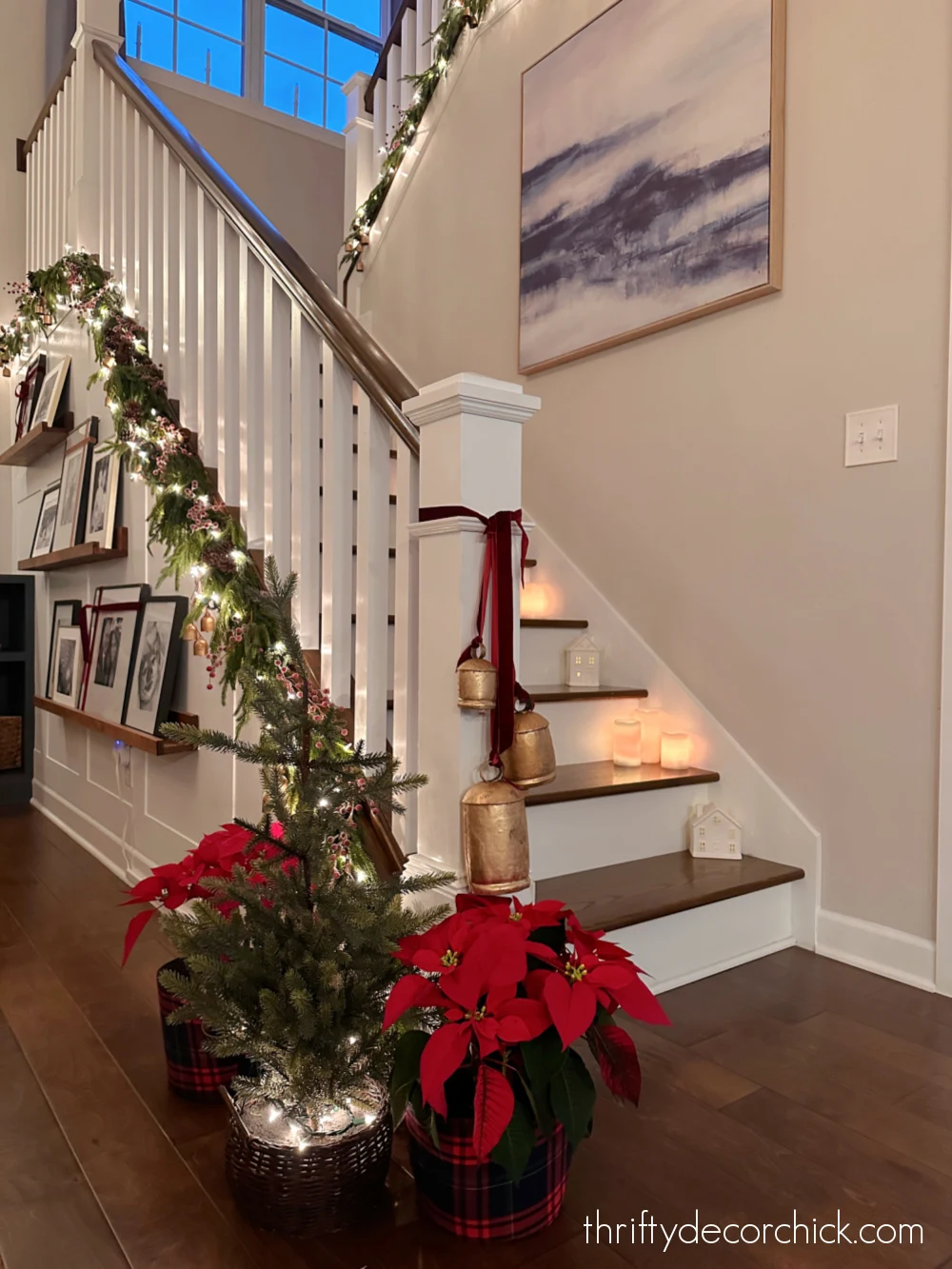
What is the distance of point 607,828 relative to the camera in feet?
7.04

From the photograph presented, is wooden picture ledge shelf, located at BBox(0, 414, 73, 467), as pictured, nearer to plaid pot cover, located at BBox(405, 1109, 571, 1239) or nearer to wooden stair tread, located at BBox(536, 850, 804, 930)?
wooden stair tread, located at BBox(536, 850, 804, 930)

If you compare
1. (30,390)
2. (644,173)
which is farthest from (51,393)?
(644,173)

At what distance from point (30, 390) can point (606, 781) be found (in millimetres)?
3390

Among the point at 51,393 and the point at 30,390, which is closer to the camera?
the point at 51,393

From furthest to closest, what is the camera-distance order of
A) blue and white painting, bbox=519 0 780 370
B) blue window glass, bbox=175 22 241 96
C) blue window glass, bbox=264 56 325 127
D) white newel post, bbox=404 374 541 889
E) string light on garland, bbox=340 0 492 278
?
blue window glass, bbox=264 56 325 127 → blue window glass, bbox=175 22 241 96 → string light on garland, bbox=340 0 492 278 → blue and white painting, bbox=519 0 780 370 → white newel post, bbox=404 374 541 889

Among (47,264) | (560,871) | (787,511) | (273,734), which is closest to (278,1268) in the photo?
(273,734)

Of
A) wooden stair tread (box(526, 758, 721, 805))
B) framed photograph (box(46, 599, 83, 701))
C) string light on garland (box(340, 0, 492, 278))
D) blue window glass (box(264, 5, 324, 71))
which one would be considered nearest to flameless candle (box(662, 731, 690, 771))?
wooden stair tread (box(526, 758, 721, 805))

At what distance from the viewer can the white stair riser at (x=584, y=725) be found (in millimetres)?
2396

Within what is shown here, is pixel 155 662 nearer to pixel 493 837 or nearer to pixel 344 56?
pixel 493 837

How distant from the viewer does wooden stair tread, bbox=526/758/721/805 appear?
203 cm

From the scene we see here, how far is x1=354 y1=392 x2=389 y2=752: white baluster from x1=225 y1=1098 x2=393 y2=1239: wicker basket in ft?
2.66

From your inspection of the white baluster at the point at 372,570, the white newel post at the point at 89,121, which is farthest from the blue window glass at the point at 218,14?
the white baluster at the point at 372,570

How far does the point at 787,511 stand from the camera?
2217mm

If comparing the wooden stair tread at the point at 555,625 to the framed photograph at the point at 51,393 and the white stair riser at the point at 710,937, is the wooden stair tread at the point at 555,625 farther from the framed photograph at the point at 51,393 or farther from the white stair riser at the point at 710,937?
the framed photograph at the point at 51,393
